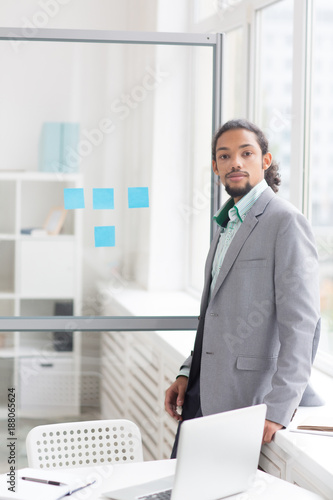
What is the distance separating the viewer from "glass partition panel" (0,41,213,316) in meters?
2.72

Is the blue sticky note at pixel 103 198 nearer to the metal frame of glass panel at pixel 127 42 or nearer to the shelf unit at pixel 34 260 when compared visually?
the shelf unit at pixel 34 260

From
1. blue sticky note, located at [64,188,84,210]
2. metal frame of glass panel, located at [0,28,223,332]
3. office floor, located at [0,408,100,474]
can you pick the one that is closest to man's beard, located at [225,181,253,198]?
metal frame of glass panel, located at [0,28,223,332]

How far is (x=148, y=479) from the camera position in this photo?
1775 mm

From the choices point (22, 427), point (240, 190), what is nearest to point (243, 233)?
point (240, 190)

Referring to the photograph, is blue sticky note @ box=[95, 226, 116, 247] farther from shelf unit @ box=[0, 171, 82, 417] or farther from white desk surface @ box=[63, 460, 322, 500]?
white desk surface @ box=[63, 460, 322, 500]

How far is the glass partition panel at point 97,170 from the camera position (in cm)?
272

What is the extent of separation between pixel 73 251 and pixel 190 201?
0.52 metres

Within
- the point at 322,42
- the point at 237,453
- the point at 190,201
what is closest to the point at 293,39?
the point at 322,42

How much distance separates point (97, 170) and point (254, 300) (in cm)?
98

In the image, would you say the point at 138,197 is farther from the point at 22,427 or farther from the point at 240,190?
the point at 22,427

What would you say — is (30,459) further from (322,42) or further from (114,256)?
(322,42)

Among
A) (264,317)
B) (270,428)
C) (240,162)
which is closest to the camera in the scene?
(270,428)

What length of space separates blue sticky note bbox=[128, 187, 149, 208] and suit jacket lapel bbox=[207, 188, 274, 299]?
70 centimetres

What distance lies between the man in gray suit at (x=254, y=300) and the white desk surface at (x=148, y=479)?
0.21 m
